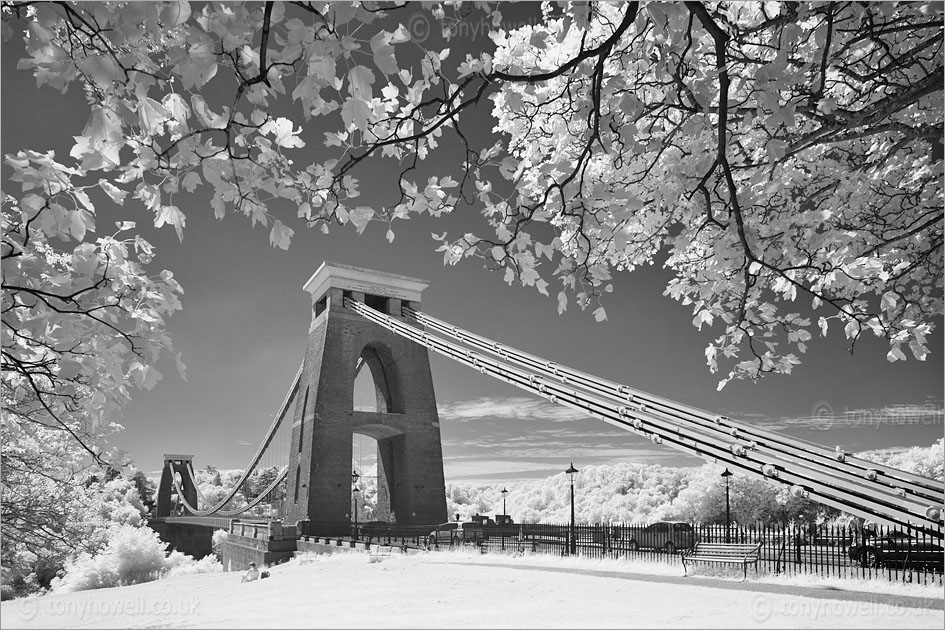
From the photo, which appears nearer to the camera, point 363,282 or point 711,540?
point 711,540

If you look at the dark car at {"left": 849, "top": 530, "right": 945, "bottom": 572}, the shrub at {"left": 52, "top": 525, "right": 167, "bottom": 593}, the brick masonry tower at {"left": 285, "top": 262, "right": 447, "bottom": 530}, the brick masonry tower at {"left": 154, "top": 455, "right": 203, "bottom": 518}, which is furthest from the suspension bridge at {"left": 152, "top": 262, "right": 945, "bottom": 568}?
the brick masonry tower at {"left": 154, "top": 455, "right": 203, "bottom": 518}

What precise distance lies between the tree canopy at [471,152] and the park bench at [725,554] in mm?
6047

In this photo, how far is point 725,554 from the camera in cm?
1234

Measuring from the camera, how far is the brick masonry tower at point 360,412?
2905cm

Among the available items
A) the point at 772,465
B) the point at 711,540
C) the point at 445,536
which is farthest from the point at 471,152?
the point at 445,536

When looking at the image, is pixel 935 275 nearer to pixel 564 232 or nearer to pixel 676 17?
pixel 564 232

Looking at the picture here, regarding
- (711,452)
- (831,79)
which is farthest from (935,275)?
(711,452)

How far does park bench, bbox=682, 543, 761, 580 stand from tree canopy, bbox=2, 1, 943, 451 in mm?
6047

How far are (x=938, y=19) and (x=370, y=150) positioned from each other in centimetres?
587

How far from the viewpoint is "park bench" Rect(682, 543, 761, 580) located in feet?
39.5

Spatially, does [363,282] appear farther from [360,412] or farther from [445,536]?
[445,536]

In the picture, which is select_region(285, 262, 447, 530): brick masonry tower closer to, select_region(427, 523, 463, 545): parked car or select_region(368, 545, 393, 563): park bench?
select_region(427, 523, 463, 545): parked car

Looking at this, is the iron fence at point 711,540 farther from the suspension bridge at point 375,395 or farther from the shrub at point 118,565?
the shrub at point 118,565

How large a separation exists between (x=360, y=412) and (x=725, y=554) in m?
21.0
